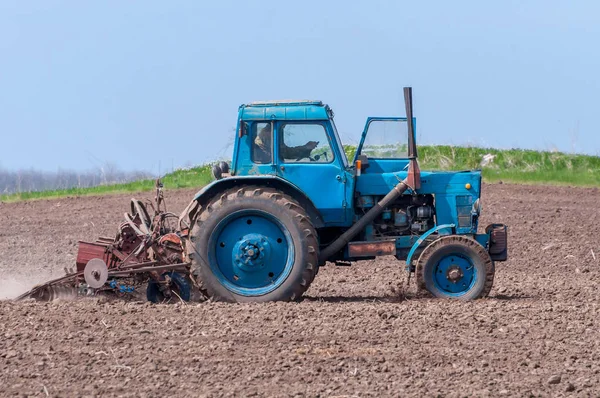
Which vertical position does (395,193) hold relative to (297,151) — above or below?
below

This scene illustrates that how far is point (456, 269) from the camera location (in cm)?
1023

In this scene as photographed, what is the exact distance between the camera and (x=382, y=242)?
410 inches

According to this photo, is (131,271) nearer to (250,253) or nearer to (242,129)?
(250,253)

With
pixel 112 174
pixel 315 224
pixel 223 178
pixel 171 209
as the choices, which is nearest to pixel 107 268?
pixel 223 178

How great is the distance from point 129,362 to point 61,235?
1019cm

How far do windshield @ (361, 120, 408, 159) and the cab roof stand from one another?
47.5 inches

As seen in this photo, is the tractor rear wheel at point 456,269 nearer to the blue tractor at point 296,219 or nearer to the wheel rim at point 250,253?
the blue tractor at point 296,219

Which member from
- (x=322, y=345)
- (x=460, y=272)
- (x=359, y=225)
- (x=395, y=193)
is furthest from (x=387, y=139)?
(x=322, y=345)

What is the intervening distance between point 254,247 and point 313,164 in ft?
3.31

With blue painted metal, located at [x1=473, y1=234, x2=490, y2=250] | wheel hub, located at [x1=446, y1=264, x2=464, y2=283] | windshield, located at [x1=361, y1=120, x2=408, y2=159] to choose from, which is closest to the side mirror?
windshield, located at [x1=361, y1=120, x2=408, y2=159]

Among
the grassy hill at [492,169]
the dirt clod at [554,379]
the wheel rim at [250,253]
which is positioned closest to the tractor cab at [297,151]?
the wheel rim at [250,253]

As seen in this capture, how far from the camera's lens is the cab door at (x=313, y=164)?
10.2m

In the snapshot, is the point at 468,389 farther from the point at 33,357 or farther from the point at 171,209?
the point at 171,209

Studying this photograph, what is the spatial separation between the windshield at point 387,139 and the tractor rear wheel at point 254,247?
1646 mm
